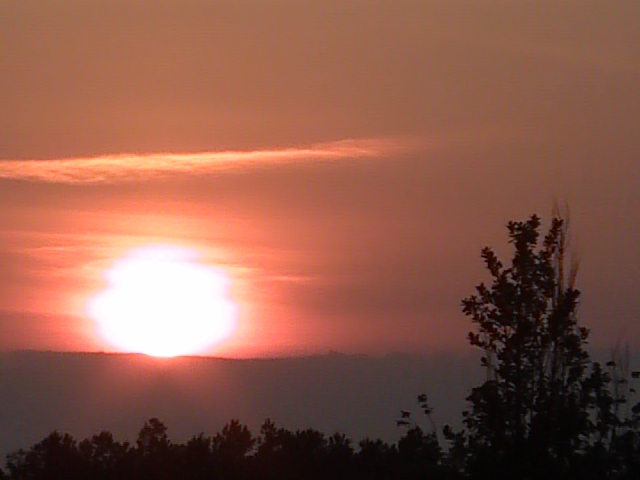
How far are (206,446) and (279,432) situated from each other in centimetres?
229

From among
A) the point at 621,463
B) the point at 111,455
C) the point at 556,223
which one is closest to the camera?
the point at 621,463

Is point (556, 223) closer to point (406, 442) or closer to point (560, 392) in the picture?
point (560, 392)

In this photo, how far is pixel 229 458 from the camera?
1332 inches

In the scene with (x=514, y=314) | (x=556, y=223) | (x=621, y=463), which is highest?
(x=556, y=223)

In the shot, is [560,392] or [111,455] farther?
[111,455]

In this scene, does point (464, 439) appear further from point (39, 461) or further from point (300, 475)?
point (39, 461)

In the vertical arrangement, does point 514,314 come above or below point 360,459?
above

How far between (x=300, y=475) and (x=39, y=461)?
20.9 feet

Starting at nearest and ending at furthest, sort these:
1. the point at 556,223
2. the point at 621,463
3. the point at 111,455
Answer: the point at 621,463, the point at 556,223, the point at 111,455

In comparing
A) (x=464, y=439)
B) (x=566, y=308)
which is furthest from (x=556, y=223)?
(x=464, y=439)

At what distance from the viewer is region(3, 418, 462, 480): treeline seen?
33344mm

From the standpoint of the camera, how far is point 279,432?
116 ft

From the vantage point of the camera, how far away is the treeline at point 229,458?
33344 millimetres

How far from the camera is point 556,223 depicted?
3250 centimetres
